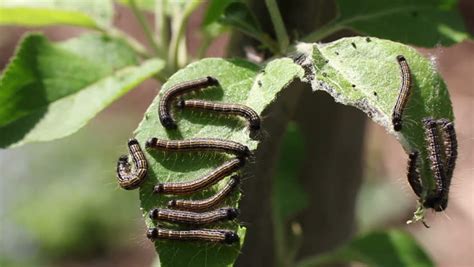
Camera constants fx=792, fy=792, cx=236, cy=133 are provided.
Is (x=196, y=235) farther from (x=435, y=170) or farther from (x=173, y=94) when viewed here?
(x=435, y=170)

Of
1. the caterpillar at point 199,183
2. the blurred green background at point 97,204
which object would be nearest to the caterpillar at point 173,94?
the caterpillar at point 199,183

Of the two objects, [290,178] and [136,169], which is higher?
[290,178]

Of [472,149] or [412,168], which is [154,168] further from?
[472,149]

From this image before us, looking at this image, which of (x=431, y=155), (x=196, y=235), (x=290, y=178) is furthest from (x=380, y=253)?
(x=196, y=235)

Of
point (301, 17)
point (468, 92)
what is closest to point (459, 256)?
point (468, 92)

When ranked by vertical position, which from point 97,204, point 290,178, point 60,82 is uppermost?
point 97,204

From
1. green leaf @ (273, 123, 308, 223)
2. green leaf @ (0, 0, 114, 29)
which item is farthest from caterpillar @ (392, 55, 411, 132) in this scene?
green leaf @ (273, 123, 308, 223)
